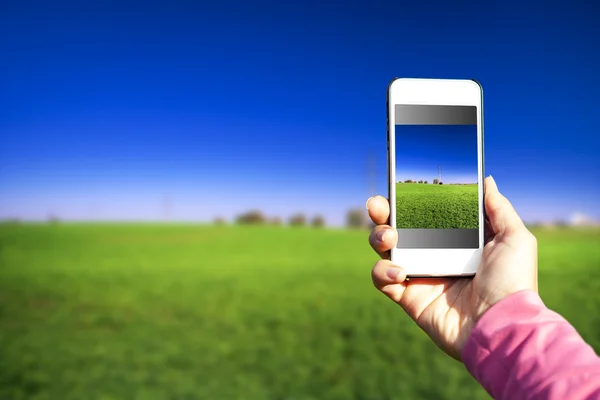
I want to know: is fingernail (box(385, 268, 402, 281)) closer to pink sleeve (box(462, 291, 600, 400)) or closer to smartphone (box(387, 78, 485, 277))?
smartphone (box(387, 78, 485, 277))

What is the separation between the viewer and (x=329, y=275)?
7.09 metres

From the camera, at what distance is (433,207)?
1660 mm

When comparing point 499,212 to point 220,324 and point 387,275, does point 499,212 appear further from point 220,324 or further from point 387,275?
point 220,324

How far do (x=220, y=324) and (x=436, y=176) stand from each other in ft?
13.1

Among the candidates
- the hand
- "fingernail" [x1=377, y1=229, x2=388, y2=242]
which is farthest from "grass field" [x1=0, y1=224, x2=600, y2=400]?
"fingernail" [x1=377, y1=229, x2=388, y2=242]

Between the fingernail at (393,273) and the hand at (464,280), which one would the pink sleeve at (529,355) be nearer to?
the hand at (464,280)

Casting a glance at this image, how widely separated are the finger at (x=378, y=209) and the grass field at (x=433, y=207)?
0.17 ft

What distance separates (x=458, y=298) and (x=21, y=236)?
997cm

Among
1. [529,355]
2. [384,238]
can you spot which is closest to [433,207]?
[384,238]

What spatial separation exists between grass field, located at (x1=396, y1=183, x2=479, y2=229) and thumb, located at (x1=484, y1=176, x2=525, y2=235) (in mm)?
42

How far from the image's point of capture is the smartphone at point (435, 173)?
5.35ft

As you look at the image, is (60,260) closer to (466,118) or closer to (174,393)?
(174,393)

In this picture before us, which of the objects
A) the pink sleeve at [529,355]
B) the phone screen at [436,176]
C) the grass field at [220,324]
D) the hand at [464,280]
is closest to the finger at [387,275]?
the hand at [464,280]

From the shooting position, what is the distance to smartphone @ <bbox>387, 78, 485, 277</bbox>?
64.2 inches
